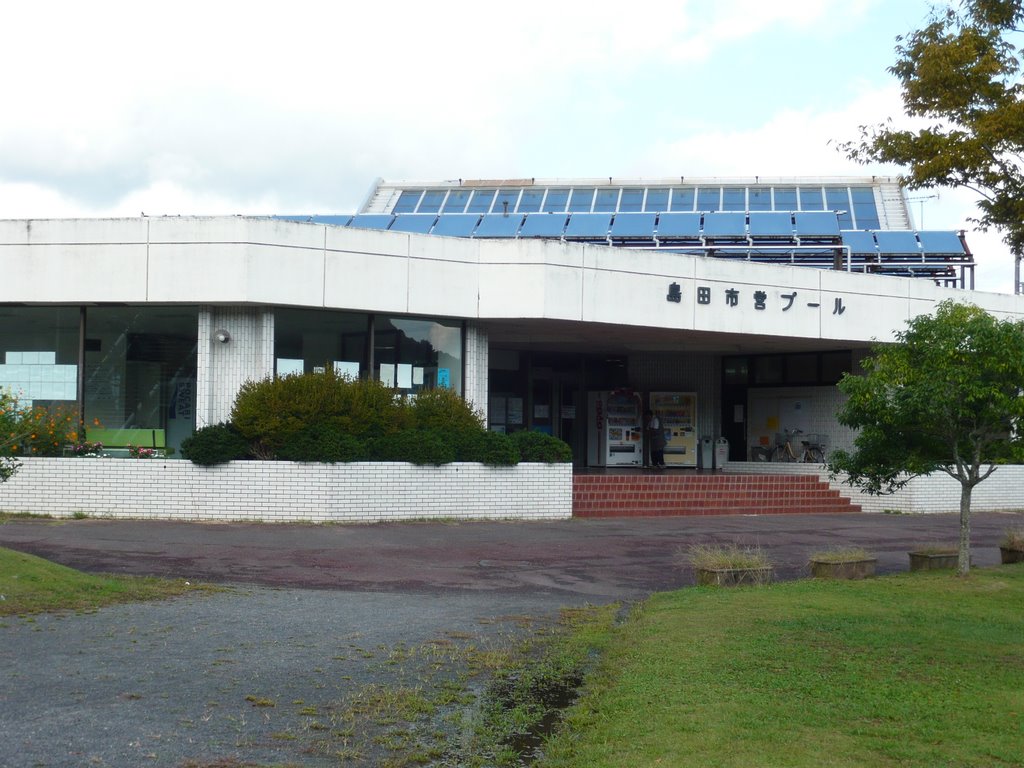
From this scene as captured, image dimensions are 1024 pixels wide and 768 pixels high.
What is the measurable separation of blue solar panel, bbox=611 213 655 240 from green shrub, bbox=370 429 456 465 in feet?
53.4

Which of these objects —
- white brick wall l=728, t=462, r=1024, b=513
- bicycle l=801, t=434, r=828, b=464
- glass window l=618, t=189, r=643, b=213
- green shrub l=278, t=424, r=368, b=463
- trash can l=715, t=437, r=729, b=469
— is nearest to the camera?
green shrub l=278, t=424, r=368, b=463

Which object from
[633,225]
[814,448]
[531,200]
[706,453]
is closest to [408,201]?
[531,200]

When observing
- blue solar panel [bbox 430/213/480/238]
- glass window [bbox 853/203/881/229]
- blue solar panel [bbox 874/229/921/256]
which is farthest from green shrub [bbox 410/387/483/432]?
glass window [bbox 853/203/881/229]

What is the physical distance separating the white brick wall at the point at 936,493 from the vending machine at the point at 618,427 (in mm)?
3582

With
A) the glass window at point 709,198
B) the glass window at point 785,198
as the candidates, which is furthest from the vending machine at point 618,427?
the glass window at point 785,198

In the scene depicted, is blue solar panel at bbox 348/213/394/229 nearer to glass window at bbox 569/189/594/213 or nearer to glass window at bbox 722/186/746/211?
glass window at bbox 569/189/594/213

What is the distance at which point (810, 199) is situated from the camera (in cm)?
4172

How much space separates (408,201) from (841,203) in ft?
53.6

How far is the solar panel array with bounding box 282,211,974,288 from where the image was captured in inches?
1348

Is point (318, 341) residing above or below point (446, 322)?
below

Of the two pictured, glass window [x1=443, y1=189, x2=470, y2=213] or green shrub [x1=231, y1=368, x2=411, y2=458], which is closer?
green shrub [x1=231, y1=368, x2=411, y2=458]

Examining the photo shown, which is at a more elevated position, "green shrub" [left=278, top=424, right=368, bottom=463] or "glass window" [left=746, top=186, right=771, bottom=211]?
"glass window" [left=746, top=186, right=771, bottom=211]

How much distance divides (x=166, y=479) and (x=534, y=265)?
26.8 feet

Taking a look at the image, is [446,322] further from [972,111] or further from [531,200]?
[531,200]
